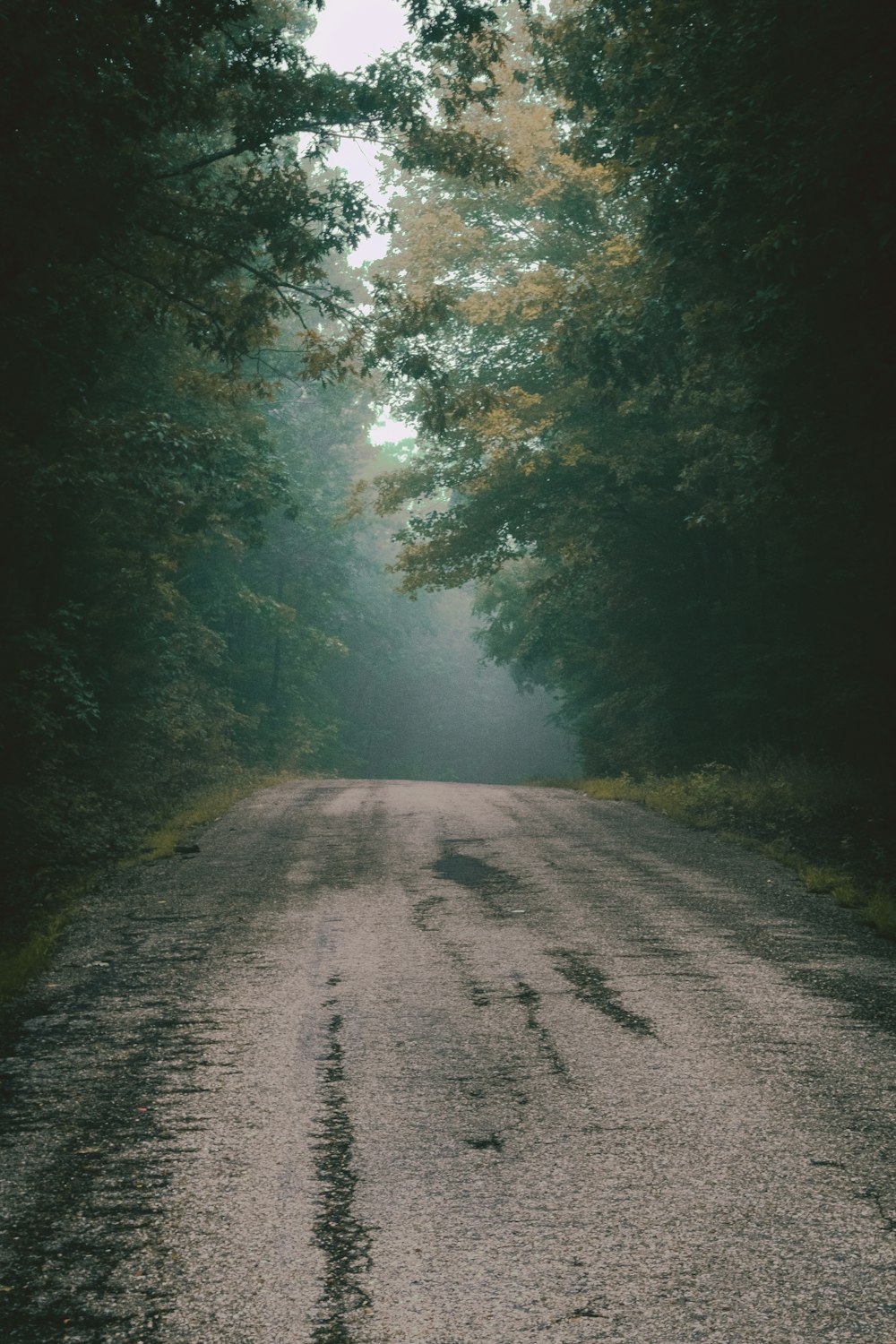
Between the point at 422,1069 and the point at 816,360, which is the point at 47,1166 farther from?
the point at 816,360

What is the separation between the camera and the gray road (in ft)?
9.29

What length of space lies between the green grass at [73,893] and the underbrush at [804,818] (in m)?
5.93

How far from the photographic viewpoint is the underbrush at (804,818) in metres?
8.90

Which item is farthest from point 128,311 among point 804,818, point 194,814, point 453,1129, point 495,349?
point 495,349

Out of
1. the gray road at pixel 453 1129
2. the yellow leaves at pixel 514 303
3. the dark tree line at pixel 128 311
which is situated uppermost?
the yellow leaves at pixel 514 303

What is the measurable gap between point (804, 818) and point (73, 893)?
8193 millimetres

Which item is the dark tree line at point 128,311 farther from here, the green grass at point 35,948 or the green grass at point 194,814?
the green grass at point 35,948

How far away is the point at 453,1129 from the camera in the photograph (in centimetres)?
398

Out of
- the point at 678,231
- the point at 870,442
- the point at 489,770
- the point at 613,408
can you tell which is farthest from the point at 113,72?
the point at 489,770

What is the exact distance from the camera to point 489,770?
60625 mm

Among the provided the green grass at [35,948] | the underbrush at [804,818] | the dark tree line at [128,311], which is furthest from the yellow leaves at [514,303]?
the green grass at [35,948]

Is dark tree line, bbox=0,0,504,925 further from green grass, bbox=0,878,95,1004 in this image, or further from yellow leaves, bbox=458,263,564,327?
yellow leaves, bbox=458,263,564,327

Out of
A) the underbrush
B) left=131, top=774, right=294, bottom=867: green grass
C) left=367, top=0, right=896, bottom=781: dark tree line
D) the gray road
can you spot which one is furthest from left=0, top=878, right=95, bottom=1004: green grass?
left=367, top=0, right=896, bottom=781: dark tree line

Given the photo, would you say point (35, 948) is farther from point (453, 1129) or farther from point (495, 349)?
point (495, 349)
